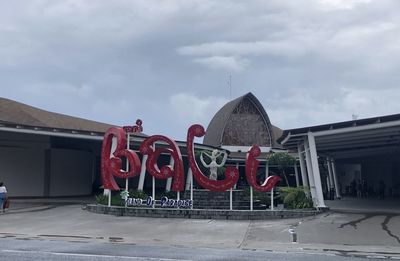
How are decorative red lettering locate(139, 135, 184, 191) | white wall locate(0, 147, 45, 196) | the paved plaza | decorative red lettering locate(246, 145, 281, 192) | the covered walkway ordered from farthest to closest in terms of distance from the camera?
white wall locate(0, 147, 45, 196)
the covered walkway
decorative red lettering locate(139, 135, 184, 191)
decorative red lettering locate(246, 145, 281, 192)
the paved plaza

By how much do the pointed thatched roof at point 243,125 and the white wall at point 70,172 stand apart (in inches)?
649

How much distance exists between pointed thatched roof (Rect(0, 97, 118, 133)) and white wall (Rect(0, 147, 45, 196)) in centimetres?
193

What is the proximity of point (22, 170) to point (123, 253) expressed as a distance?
24.3 metres

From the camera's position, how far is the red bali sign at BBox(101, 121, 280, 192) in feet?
72.2

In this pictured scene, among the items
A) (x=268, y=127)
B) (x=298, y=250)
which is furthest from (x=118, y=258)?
(x=268, y=127)

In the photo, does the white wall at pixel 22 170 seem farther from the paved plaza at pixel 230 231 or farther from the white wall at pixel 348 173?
the white wall at pixel 348 173

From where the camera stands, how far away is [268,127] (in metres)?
55.7

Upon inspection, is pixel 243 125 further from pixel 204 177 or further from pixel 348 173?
pixel 204 177

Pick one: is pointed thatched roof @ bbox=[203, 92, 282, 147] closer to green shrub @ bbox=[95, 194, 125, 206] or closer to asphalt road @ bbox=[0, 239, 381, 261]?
green shrub @ bbox=[95, 194, 125, 206]

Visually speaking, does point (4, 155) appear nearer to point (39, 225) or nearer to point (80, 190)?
point (80, 190)

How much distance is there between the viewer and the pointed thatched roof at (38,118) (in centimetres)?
3525

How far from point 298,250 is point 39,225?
9.76 metres

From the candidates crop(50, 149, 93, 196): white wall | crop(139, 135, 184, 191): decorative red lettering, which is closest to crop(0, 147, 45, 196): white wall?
crop(50, 149, 93, 196): white wall

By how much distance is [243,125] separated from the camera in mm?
55062
